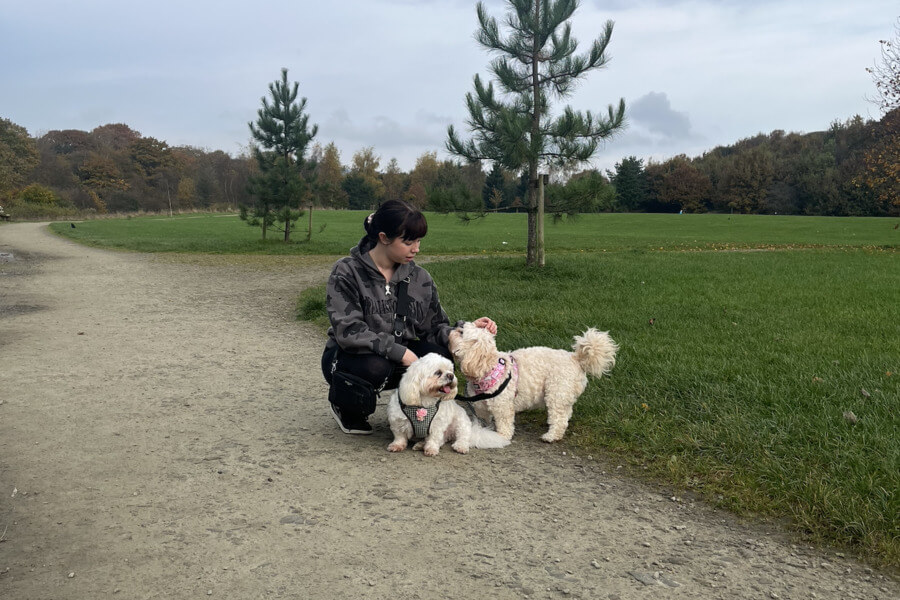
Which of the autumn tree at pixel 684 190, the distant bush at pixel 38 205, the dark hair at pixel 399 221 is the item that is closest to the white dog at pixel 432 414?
the dark hair at pixel 399 221

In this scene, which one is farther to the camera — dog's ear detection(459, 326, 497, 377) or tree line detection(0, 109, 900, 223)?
tree line detection(0, 109, 900, 223)

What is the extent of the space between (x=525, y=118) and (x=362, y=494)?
1043 centimetres

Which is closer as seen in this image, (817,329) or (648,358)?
(648,358)

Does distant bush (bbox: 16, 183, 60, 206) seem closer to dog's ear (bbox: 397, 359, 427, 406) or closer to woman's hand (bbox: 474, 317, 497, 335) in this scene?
woman's hand (bbox: 474, 317, 497, 335)

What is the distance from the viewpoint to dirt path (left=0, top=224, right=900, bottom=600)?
2.79 meters

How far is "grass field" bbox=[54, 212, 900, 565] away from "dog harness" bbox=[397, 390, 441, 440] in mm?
1030

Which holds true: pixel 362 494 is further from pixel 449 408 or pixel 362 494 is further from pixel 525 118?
pixel 525 118

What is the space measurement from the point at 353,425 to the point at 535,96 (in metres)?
10.4

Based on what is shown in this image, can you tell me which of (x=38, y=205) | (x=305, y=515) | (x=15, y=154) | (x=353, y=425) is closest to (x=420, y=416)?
(x=353, y=425)

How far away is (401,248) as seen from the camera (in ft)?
14.4

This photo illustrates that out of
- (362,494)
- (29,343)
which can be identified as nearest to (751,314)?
(362,494)

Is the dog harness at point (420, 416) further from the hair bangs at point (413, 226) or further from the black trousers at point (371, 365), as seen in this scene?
the hair bangs at point (413, 226)

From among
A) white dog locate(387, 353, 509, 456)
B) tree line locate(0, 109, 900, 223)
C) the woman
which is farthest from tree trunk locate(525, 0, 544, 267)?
tree line locate(0, 109, 900, 223)

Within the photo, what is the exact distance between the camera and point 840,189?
57.0 m
